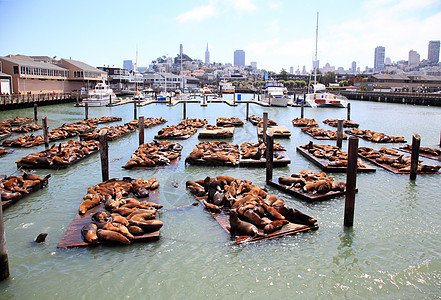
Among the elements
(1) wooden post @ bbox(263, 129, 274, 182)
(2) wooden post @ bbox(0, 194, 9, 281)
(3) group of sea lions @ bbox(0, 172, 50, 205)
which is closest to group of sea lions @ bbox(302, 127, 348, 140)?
(1) wooden post @ bbox(263, 129, 274, 182)

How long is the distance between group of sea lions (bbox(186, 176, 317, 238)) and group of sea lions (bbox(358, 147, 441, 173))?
6963 millimetres

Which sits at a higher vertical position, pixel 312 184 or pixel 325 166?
pixel 312 184

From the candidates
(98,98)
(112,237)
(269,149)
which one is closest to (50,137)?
(269,149)

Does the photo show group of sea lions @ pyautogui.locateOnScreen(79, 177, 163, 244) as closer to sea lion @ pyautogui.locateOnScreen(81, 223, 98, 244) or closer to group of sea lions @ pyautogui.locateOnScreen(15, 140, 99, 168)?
sea lion @ pyautogui.locateOnScreen(81, 223, 98, 244)

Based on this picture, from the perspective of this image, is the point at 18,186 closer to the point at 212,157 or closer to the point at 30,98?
the point at 212,157

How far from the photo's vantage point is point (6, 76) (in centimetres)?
4634

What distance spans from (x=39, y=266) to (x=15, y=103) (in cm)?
3974

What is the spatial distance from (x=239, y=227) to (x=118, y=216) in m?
2.60

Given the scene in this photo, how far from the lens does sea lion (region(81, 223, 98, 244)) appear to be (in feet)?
22.7

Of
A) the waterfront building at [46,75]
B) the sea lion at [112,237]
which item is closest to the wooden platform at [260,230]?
the sea lion at [112,237]

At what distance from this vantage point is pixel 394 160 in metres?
13.9

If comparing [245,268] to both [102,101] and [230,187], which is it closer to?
[230,187]

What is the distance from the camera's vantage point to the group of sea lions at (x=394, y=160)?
12859 mm

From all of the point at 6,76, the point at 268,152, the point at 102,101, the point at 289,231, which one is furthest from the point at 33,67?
the point at 289,231
